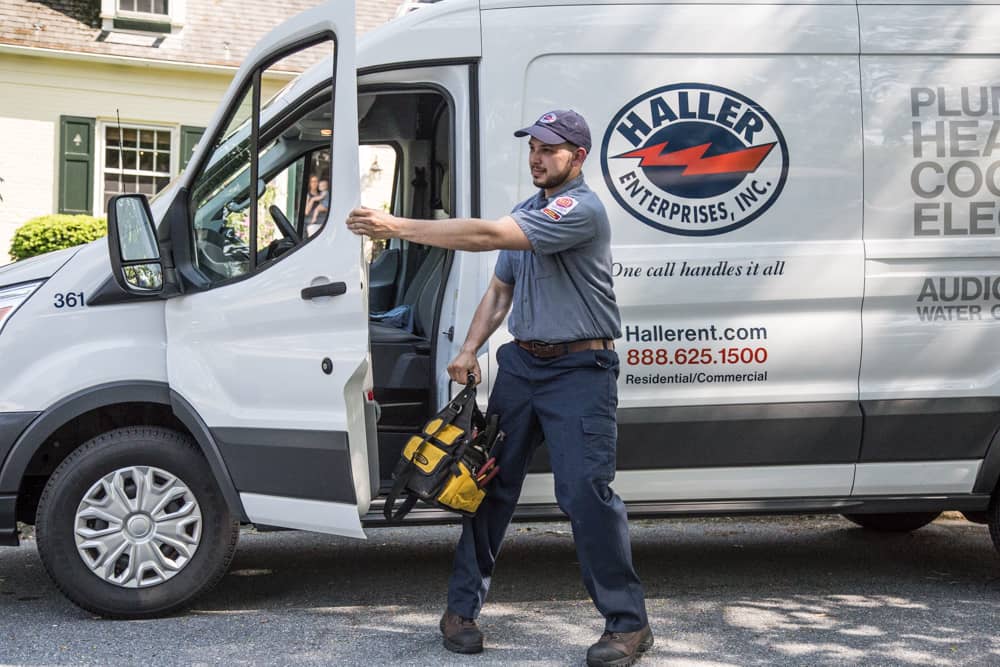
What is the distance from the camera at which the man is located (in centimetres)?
427

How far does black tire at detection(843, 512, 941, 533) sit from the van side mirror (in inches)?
147

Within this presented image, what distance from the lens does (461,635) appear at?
446 cm

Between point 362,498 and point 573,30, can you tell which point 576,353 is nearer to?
point 362,498

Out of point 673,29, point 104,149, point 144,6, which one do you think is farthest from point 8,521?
point 144,6

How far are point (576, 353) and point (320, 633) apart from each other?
1.46m

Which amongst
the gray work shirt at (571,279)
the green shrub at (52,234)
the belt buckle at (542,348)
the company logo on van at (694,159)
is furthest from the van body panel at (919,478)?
the green shrub at (52,234)

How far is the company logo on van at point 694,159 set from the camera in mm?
5012

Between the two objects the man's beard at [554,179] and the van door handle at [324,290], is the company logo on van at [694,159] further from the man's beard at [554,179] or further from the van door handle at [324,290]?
the van door handle at [324,290]

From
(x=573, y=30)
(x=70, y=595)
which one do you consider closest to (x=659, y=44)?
(x=573, y=30)

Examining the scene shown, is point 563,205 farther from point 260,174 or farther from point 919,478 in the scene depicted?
point 919,478

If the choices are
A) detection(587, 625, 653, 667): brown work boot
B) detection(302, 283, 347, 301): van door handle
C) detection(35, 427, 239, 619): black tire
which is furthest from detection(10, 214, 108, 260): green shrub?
detection(587, 625, 653, 667): brown work boot

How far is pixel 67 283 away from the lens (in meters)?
4.84

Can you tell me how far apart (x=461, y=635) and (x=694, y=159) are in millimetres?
2069

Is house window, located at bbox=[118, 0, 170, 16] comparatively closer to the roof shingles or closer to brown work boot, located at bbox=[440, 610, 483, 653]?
the roof shingles
